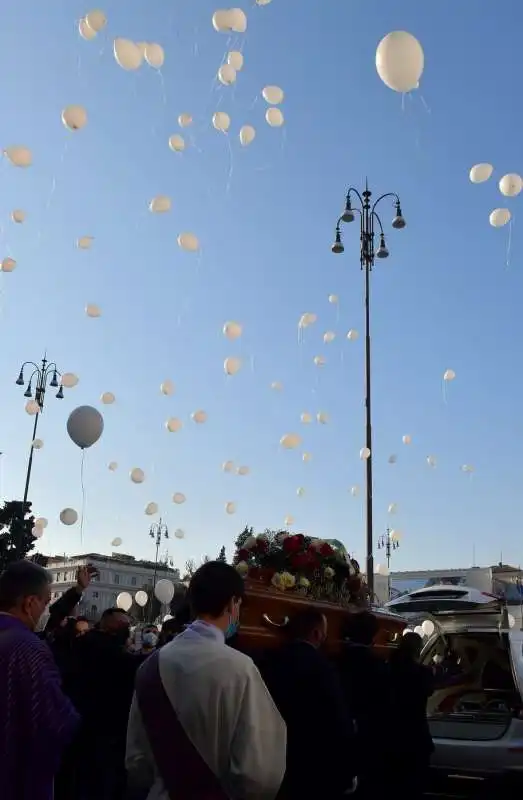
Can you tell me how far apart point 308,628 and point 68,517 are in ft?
53.2

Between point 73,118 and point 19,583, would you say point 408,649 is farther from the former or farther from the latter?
point 73,118

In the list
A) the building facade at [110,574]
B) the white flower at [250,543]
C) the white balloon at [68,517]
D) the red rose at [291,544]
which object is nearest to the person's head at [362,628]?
the red rose at [291,544]

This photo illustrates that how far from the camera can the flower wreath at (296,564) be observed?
19.8 feet

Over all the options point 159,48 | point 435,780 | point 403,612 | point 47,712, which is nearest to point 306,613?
point 47,712

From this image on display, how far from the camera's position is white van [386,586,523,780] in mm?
6090

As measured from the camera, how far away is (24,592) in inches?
125

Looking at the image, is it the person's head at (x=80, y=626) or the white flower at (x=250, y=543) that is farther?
the person's head at (x=80, y=626)

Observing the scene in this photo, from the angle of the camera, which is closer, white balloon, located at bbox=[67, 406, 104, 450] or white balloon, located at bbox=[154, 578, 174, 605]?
white balloon, located at bbox=[67, 406, 104, 450]

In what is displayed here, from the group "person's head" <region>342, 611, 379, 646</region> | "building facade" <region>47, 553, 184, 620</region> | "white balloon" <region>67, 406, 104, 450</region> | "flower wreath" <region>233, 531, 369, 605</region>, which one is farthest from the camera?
"building facade" <region>47, 553, 184, 620</region>

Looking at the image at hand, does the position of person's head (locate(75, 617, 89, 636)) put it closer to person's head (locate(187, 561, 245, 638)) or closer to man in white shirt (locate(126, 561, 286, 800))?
person's head (locate(187, 561, 245, 638))

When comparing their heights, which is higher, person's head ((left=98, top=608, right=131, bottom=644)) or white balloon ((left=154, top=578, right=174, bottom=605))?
person's head ((left=98, top=608, right=131, bottom=644))

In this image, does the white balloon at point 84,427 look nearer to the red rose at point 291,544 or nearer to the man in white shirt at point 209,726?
the red rose at point 291,544

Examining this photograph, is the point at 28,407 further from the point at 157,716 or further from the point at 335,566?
the point at 157,716

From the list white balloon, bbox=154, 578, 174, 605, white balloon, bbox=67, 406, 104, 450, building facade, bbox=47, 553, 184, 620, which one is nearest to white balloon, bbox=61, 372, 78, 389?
white balloon, bbox=67, 406, 104, 450
